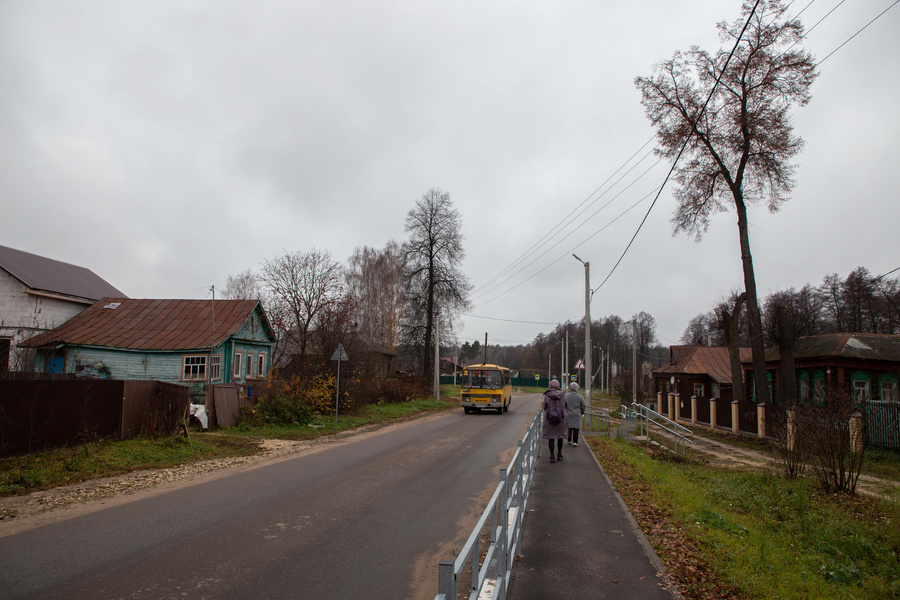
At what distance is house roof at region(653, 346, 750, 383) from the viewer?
42344 millimetres

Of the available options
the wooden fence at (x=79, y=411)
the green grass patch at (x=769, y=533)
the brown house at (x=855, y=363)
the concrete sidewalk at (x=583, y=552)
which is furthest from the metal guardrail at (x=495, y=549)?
the brown house at (x=855, y=363)

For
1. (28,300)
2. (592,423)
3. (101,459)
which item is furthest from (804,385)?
(28,300)

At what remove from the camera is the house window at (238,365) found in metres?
25.9

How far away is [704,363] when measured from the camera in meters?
43.8

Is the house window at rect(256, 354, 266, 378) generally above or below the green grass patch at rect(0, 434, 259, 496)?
above

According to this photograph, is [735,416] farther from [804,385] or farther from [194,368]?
[194,368]

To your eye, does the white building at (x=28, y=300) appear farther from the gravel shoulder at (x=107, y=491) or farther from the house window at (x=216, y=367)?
the gravel shoulder at (x=107, y=491)

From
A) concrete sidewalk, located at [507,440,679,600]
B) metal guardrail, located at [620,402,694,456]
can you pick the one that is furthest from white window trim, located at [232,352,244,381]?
concrete sidewalk, located at [507,440,679,600]

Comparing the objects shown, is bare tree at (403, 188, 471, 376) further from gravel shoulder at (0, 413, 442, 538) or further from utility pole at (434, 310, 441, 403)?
gravel shoulder at (0, 413, 442, 538)

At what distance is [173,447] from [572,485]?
8941 millimetres

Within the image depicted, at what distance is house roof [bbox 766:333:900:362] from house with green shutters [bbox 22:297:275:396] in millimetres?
27101

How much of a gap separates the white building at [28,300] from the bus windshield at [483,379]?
2018 cm

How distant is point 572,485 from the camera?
9453 mm

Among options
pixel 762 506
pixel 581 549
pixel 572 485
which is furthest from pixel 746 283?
pixel 581 549
